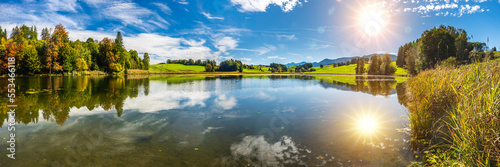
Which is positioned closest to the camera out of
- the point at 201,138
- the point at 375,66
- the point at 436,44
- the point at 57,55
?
the point at 201,138

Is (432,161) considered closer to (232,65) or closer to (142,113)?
(142,113)

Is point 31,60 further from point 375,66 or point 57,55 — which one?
point 375,66

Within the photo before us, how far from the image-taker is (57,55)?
66.6 metres

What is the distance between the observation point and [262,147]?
24.8 feet

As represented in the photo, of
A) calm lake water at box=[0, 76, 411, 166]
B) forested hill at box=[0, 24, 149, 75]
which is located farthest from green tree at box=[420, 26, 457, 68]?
forested hill at box=[0, 24, 149, 75]

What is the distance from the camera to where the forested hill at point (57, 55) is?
58.9 m

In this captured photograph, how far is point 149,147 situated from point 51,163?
2.65 m

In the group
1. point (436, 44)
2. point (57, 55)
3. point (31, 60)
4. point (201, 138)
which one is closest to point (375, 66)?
point (436, 44)

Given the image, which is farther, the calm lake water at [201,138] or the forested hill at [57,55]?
the forested hill at [57,55]

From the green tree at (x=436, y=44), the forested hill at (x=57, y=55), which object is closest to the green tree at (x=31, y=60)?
the forested hill at (x=57, y=55)

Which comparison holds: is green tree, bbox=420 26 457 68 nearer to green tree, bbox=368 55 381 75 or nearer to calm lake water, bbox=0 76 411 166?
calm lake water, bbox=0 76 411 166

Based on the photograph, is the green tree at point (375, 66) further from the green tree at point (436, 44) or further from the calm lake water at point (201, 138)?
the calm lake water at point (201, 138)

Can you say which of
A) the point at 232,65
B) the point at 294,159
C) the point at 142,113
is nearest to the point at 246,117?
the point at 294,159

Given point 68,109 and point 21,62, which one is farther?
point 21,62
